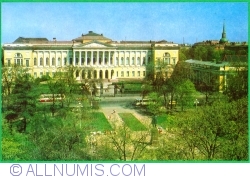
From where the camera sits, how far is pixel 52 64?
491 centimetres

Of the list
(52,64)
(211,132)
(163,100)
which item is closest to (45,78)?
(52,64)

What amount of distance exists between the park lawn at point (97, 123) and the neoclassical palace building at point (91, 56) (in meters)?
0.43

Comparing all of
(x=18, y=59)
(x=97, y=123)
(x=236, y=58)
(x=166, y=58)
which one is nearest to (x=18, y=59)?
(x=18, y=59)

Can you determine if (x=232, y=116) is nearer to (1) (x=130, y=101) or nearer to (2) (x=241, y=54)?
(2) (x=241, y=54)

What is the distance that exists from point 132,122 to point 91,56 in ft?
3.43

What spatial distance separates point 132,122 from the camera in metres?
4.72

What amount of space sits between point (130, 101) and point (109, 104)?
23 centimetres

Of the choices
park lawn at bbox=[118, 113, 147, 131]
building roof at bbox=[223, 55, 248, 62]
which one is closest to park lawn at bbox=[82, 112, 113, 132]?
park lawn at bbox=[118, 113, 147, 131]

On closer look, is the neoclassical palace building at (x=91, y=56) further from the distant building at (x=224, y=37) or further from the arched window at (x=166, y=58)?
the distant building at (x=224, y=37)

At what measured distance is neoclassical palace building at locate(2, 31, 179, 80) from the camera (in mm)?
4695

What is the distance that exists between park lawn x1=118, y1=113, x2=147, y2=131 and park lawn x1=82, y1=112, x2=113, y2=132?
0.61ft

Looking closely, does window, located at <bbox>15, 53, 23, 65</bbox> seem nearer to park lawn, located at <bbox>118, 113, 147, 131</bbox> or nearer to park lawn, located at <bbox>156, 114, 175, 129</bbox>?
park lawn, located at <bbox>118, 113, 147, 131</bbox>

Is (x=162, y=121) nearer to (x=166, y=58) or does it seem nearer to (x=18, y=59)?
(x=166, y=58)

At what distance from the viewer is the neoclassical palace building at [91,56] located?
15.4 ft
